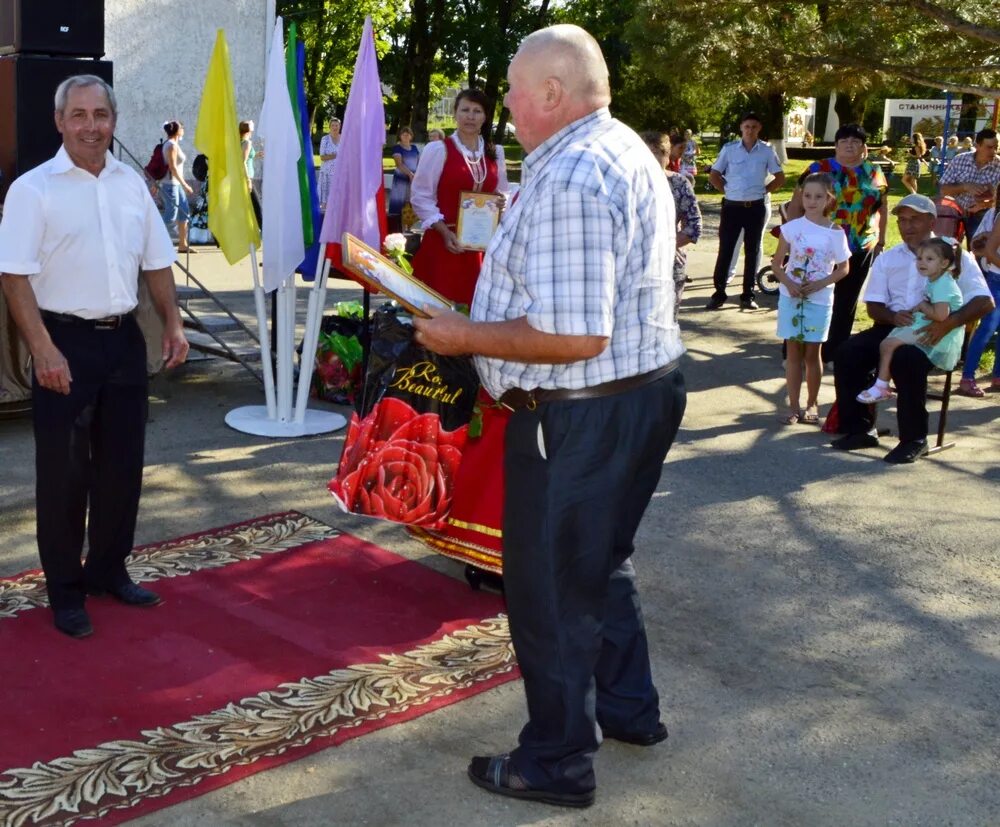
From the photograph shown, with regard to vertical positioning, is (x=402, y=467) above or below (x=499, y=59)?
below

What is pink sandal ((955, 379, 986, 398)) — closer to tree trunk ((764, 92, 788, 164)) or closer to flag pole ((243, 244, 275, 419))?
flag pole ((243, 244, 275, 419))

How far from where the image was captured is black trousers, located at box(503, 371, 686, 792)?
331cm

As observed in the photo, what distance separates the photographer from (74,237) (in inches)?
171

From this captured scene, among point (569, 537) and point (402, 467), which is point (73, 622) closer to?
point (402, 467)

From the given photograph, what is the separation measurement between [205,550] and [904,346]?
4.17 m

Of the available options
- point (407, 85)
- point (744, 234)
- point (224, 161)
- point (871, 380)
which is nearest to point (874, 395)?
point (871, 380)

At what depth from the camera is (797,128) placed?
5431cm

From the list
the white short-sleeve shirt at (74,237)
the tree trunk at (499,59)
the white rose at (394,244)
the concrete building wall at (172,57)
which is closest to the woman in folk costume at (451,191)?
the white rose at (394,244)

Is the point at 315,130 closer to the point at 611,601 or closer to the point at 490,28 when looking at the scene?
the point at 490,28

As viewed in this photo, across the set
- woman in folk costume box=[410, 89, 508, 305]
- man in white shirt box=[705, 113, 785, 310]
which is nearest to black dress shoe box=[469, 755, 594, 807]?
woman in folk costume box=[410, 89, 508, 305]

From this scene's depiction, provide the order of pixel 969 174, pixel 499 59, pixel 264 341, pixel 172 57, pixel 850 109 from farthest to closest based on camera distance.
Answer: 1. pixel 850 109
2. pixel 499 59
3. pixel 172 57
4. pixel 969 174
5. pixel 264 341

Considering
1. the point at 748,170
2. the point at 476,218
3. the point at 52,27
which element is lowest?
the point at 476,218

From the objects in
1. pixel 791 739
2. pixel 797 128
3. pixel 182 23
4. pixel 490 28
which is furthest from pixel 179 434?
pixel 797 128

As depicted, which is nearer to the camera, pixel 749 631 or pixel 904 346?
pixel 749 631
